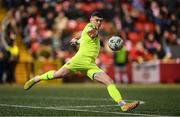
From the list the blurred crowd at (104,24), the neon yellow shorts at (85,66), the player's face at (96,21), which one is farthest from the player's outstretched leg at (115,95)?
the blurred crowd at (104,24)

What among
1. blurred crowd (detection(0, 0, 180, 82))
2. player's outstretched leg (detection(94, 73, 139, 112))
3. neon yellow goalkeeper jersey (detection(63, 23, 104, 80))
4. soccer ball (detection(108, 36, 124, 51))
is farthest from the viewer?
blurred crowd (detection(0, 0, 180, 82))

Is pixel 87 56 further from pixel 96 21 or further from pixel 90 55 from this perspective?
pixel 96 21

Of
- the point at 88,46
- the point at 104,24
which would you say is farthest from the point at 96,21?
the point at 104,24

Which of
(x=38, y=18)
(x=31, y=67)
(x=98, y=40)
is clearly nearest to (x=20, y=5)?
(x=38, y=18)

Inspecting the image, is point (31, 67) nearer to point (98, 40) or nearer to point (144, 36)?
point (144, 36)

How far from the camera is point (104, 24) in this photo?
95.2 ft

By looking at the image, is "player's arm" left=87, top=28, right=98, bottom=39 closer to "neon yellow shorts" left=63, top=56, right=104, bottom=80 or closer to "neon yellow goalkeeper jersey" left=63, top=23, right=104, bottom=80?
"neon yellow goalkeeper jersey" left=63, top=23, right=104, bottom=80

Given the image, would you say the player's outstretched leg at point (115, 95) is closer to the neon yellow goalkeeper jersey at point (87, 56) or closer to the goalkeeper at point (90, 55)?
the goalkeeper at point (90, 55)

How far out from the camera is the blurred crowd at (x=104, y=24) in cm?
2870

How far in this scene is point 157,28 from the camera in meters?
29.8

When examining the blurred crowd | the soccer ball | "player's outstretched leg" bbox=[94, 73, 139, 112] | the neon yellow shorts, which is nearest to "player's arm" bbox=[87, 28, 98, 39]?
the neon yellow shorts

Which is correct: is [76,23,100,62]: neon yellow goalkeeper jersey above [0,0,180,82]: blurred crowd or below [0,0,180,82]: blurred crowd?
below

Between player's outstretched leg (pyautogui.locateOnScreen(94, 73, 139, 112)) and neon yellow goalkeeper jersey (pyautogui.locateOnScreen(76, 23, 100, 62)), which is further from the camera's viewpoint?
neon yellow goalkeeper jersey (pyautogui.locateOnScreen(76, 23, 100, 62))

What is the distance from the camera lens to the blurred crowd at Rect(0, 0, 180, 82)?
94.2 ft
